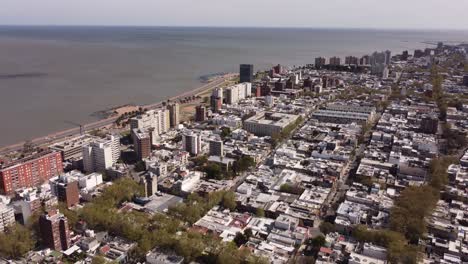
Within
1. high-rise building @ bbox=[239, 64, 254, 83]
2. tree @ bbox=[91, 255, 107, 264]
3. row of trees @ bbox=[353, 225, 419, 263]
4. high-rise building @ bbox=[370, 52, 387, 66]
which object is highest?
high-rise building @ bbox=[370, 52, 387, 66]

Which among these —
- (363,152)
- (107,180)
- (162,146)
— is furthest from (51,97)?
(363,152)

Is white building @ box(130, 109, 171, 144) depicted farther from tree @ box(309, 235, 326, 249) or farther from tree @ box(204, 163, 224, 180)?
tree @ box(309, 235, 326, 249)

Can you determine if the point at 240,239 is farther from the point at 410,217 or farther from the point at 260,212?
the point at 410,217

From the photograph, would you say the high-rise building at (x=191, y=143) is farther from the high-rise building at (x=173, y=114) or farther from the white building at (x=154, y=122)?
the high-rise building at (x=173, y=114)

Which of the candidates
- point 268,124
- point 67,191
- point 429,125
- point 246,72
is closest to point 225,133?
point 268,124

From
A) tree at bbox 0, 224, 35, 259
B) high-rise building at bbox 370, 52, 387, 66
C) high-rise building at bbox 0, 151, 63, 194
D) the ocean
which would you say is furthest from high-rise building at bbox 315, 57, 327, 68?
tree at bbox 0, 224, 35, 259

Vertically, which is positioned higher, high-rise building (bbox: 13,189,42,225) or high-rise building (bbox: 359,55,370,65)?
high-rise building (bbox: 359,55,370,65)

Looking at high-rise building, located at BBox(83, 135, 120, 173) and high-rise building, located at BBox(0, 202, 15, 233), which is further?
high-rise building, located at BBox(83, 135, 120, 173)
